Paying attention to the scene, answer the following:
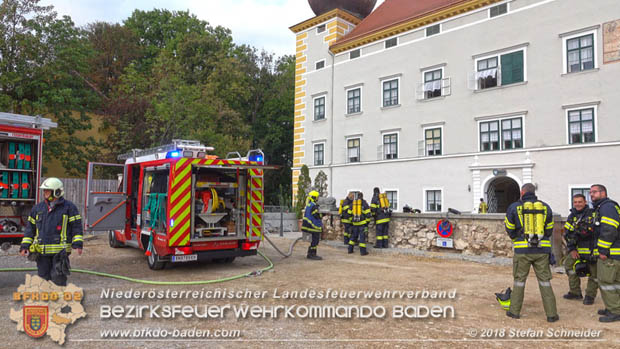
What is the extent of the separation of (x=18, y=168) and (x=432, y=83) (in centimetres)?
1887

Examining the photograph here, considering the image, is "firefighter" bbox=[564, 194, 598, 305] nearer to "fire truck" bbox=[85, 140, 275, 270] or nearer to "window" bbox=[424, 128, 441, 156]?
"fire truck" bbox=[85, 140, 275, 270]

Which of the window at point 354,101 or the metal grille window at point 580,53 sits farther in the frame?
the window at point 354,101

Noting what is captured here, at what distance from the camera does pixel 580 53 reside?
17688mm

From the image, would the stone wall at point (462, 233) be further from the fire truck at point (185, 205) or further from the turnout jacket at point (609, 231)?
the fire truck at point (185, 205)

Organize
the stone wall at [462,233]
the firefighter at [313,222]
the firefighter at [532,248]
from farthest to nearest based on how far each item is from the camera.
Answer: the firefighter at [313,222] → the stone wall at [462,233] → the firefighter at [532,248]

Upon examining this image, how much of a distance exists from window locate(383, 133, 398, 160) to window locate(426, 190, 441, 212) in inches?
113

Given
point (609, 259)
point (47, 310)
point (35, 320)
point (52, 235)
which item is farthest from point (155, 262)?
point (609, 259)

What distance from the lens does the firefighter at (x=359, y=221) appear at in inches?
497

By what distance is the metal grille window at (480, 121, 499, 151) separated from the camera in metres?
19.9

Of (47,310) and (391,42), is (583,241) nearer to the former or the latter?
(47,310)

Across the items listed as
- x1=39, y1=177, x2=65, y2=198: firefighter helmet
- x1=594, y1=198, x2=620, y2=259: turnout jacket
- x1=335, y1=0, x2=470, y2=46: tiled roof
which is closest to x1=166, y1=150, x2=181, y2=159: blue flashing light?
x1=39, y1=177, x2=65, y2=198: firefighter helmet

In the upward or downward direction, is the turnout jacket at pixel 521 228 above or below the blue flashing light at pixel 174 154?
below

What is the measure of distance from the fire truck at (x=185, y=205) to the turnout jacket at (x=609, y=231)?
581 cm

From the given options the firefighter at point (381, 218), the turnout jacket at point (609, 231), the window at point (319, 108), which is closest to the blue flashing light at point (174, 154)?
the firefighter at point (381, 218)
